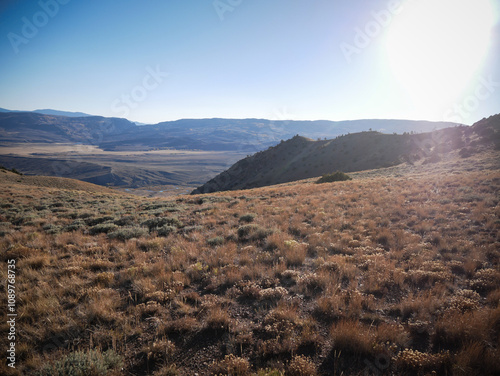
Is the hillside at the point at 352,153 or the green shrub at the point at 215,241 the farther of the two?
the hillside at the point at 352,153

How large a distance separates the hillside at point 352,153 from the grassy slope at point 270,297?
4202 cm

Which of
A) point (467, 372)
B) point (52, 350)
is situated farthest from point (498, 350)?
point (52, 350)

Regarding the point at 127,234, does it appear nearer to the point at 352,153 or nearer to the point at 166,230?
the point at 166,230

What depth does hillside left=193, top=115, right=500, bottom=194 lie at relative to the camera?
4275cm

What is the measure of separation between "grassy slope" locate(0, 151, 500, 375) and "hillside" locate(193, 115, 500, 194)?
42.0 meters

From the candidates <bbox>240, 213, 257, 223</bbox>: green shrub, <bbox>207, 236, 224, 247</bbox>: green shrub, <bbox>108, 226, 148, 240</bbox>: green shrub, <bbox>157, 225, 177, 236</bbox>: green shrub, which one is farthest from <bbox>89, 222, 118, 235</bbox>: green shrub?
<bbox>240, 213, 257, 223</bbox>: green shrub

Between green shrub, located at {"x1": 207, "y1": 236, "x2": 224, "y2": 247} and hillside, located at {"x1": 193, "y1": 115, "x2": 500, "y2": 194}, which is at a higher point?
hillside, located at {"x1": 193, "y1": 115, "x2": 500, "y2": 194}

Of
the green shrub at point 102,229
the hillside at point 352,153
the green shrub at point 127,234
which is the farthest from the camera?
the hillside at point 352,153

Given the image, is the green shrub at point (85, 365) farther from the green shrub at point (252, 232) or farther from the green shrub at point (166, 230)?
the green shrub at point (166, 230)

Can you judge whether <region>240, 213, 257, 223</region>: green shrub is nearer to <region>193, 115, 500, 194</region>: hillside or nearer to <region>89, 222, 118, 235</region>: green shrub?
<region>89, 222, 118, 235</region>: green shrub

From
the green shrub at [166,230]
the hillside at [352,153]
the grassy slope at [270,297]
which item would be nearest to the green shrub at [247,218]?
the grassy slope at [270,297]

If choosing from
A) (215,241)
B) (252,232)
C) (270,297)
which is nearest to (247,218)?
(252,232)

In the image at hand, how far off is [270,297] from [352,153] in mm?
64428

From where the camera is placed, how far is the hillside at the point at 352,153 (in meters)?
42.8
